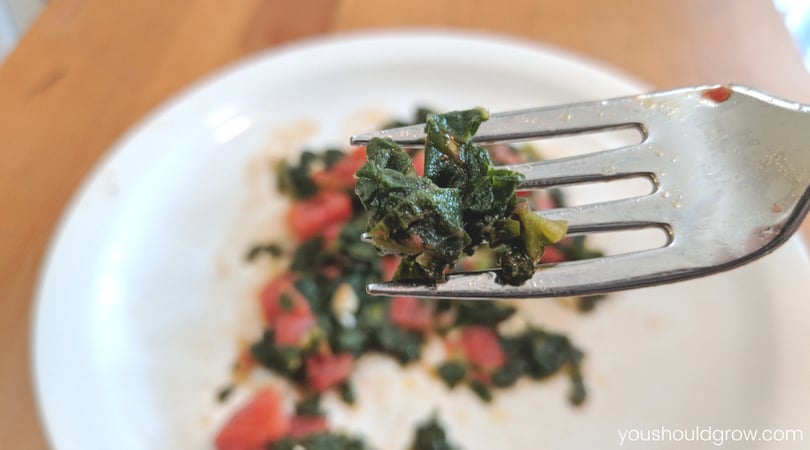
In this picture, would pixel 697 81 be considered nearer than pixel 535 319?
No

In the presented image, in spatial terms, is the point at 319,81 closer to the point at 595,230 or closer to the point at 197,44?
the point at 197,44

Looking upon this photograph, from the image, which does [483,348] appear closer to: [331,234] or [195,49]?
[331,234]

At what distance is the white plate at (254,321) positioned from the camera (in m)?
1.66

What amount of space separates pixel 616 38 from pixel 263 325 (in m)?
1.79

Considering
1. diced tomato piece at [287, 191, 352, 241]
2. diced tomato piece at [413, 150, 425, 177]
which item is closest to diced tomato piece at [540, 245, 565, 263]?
diced tomato piece at [413, 150, 425, 177]

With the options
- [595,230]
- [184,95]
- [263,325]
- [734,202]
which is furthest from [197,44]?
[734,202]

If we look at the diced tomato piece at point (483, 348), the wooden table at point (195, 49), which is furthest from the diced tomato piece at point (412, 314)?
the wooden table at point (195, 49)

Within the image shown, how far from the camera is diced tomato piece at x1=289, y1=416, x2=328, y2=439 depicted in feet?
5.55

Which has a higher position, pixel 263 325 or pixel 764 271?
pixel 764 271

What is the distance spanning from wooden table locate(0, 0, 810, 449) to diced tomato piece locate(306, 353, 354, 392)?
3.15 ft

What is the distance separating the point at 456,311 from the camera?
1915mm

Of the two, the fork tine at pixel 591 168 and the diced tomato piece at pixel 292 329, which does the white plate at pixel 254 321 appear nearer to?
the diced tomato piece at pixel 292 329

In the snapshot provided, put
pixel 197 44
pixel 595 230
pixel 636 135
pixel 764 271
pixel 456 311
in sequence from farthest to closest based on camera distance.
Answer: pixel 197 44 → pixel 636 135 → pixel 456 311 → pixel 764 271 → pixel 595 230

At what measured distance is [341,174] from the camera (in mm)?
2092
